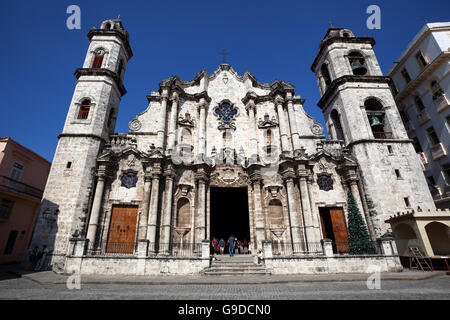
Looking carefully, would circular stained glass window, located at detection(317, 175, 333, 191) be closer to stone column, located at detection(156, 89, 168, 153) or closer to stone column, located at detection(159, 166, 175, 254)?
stone column, located at detection(159, 166, 175, 254)

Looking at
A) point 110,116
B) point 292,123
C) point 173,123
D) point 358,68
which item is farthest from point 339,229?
point 110,116

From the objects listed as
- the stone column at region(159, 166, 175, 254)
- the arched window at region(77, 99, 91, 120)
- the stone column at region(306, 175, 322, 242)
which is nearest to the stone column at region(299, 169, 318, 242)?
the stone column at region(306, 175, 322, 242)

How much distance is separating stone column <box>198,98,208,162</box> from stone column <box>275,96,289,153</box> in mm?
6316

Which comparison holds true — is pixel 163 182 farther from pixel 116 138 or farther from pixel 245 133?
pixel 245 133

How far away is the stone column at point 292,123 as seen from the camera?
1789 cm

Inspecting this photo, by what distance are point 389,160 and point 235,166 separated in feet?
37.5

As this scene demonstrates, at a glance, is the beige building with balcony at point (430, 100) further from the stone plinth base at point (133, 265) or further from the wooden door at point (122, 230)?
the wooden door at point (122, 230)

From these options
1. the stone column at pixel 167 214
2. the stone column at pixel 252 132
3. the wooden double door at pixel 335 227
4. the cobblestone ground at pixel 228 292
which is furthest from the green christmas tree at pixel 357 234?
the stone column at pixel 167 214

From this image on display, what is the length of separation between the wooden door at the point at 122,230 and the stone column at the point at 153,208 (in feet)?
4.66

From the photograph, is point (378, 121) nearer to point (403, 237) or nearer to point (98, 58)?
point (403, 237)

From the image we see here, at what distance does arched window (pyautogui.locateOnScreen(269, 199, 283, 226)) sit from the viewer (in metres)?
16.4

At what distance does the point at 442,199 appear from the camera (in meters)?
18.1

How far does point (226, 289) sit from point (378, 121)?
17.7m

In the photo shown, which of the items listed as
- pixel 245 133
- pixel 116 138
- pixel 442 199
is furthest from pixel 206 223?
pixel 442 199
